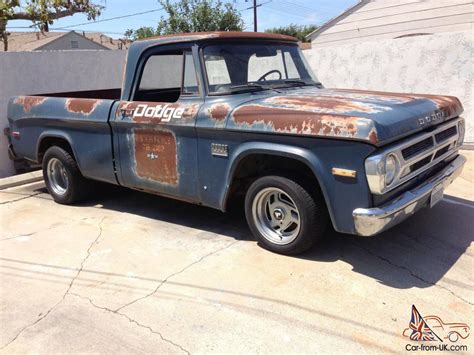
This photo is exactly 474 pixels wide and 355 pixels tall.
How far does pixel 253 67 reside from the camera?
4.57 m

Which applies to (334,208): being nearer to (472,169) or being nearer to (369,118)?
(369,118)

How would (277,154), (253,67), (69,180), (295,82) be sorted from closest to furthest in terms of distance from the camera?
1. (277,154)
2. (253,67)
3. (295,82)
4. (69,180)

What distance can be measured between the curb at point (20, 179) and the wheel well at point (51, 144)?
1314 millimetres

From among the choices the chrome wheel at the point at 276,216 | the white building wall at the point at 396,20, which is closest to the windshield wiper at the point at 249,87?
the chrome wheel at the point at 276,216

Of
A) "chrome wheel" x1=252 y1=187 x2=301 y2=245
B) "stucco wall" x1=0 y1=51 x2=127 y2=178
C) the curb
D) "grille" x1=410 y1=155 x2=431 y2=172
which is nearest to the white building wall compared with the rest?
"stucco wall" x1=0 y1=51 x2=127 y2=178

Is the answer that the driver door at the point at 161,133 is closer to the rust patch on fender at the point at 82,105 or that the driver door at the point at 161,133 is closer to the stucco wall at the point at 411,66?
the rust patch on fender at the point at 82,105

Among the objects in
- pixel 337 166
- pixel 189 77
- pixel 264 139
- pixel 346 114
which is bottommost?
pixel 337 166

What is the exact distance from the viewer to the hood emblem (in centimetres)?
365

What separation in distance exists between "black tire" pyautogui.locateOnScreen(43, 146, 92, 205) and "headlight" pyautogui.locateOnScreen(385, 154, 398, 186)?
3841mm

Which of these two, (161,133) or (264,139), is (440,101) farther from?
(161,133)

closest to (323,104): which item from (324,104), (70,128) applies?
(324,104)

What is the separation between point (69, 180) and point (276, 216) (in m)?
2.96

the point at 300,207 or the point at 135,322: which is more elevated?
the point at 300,207

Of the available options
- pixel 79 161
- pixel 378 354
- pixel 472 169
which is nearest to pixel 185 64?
pixel 79 161
